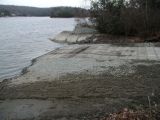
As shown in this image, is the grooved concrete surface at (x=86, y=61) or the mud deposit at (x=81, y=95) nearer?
the mud deposit at (x=81, y=95)

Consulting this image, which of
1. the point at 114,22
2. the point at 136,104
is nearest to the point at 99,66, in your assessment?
the point at 136,104

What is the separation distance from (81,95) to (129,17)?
18.1 metres

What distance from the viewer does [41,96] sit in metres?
10.5

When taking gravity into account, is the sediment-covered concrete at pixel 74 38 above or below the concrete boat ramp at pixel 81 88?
below

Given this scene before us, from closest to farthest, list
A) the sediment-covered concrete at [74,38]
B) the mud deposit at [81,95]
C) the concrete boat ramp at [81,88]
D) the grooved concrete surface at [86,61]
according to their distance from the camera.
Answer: the mud deposit at [81,95] → the concrete boat ramp at [81,88] → the grooved concrete surface at [86,61] → the sediment-covered concrete at [74,38]

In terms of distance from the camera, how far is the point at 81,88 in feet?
36.8

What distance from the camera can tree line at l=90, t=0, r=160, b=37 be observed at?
89.0ft

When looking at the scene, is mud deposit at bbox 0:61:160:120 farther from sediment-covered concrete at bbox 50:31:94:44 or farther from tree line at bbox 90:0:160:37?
sediment-covered concrete at bbox 50:31:94:44

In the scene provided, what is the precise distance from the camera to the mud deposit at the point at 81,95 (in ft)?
29.4

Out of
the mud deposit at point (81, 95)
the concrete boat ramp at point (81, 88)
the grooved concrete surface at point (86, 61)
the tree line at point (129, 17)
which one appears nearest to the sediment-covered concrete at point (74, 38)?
the tree line at point (129, 17)

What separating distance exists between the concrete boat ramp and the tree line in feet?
33.1

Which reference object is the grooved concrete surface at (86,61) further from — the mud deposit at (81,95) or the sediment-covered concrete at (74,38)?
the sediment-covered concrete at (74,38)

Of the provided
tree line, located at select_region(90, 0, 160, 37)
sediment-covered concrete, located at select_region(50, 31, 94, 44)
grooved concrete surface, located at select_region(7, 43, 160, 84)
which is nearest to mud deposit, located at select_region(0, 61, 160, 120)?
grooved concrete surface, located at select_region(7, 43, 160, 84)

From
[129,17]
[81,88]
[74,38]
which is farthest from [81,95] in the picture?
Answer: [74,38]
